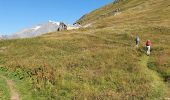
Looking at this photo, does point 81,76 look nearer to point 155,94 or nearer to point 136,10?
point 155,94

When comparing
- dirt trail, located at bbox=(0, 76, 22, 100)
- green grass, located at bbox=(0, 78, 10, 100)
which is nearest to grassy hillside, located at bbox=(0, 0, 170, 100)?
dirt trail, located at bbox=(0, 76, 22, 100)

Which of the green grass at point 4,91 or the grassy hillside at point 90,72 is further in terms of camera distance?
the grassy hillside at point 90,72

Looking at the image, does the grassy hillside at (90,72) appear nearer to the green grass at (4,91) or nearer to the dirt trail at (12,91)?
the dirt trail at (12,91)

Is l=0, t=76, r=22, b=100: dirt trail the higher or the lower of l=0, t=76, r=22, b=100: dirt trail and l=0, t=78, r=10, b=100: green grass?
the lower

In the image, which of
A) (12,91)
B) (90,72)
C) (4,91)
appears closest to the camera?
(4,91)

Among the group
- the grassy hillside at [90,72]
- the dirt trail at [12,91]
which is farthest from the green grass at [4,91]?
the grassy hillside at [90,72]

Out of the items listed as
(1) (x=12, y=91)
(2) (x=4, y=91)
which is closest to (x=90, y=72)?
(1) (x=12, y=91)

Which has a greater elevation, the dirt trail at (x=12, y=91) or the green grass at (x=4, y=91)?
the green grass at (x=4, y=91)

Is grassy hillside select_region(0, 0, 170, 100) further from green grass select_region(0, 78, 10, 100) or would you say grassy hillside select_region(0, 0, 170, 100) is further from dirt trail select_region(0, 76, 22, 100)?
green grass select_region(0, 78, 10, 100)

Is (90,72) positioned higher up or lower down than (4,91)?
lower down

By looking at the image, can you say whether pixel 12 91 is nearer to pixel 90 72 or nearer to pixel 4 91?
pixel 4 91

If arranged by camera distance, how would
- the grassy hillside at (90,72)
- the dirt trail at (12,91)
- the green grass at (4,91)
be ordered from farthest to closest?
the grassy hillside at (90,72) → the dirt trail at (12,91) → the green grass at (4,91)

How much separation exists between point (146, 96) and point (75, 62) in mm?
13596

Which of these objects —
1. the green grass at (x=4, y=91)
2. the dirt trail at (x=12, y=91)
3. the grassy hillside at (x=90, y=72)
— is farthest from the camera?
the grassy hillside at (x=90, y=72)
